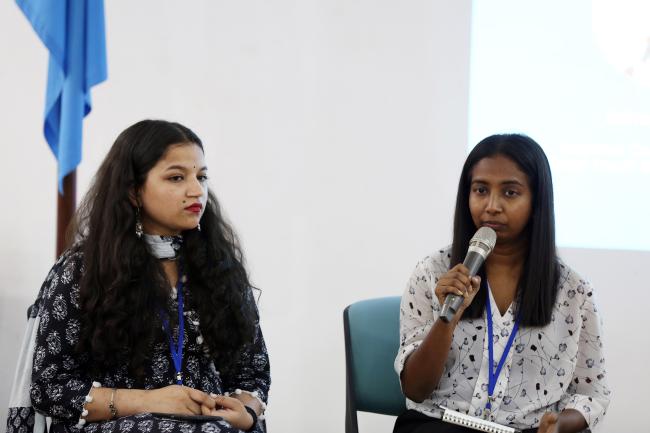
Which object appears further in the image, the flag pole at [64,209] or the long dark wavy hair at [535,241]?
the flag pole at [64,209]

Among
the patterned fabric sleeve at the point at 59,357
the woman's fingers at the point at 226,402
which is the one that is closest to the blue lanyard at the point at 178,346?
the woman's fingers at the point at 226,402

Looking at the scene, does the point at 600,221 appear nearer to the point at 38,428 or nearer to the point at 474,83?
the point at 474,83

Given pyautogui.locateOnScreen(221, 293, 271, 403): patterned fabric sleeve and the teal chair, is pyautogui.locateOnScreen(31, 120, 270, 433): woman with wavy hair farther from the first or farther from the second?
the teal chair

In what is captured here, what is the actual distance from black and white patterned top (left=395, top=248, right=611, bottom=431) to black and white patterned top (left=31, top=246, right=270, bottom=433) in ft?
1.78

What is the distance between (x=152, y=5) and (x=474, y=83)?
5.37 feet

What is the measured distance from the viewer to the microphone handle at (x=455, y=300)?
1.70m

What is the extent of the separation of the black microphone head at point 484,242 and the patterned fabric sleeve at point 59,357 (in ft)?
3.22

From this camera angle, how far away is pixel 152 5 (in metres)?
3.83

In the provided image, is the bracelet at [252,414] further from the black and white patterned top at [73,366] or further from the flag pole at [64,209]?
the flag pole at [64,209]

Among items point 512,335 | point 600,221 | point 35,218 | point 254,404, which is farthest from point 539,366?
point 35,218

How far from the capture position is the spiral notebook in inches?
72.4

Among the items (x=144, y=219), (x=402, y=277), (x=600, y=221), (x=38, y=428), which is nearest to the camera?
(x=38, y=428)

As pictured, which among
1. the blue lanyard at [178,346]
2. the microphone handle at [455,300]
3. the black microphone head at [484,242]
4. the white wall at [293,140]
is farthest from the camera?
the white wall at [293,140]

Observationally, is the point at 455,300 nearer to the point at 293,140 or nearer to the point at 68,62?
the point at 68,62
